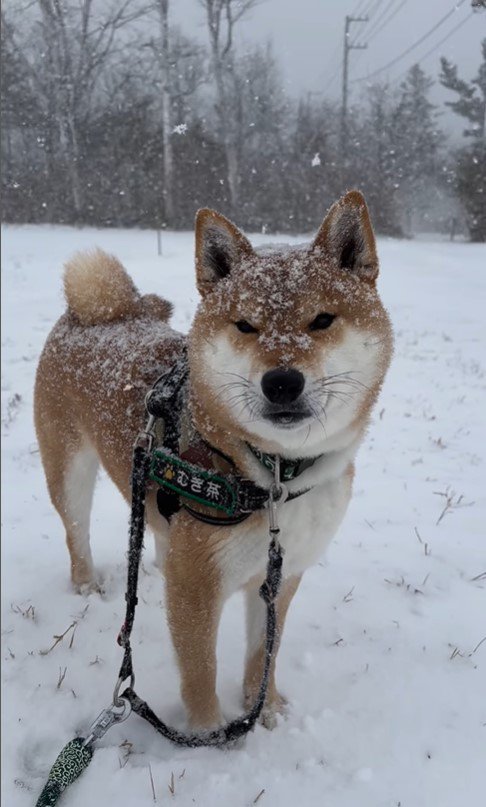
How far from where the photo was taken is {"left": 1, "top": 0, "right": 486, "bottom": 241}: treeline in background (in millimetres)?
2281

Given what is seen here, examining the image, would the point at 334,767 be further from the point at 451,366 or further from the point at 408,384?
the point at 408,384

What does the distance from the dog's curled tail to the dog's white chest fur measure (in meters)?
1.28

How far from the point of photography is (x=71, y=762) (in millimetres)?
1565

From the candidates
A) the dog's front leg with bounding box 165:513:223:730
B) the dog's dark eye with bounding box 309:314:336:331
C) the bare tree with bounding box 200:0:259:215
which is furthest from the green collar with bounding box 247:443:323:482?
the bare tree with bounding box 200:0:259:215

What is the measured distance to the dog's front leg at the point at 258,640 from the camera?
1949mm

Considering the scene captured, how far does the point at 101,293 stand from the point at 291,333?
132 centimetres

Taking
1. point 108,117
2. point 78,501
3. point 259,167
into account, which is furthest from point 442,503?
point 108,117

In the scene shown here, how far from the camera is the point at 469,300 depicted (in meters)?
2.93

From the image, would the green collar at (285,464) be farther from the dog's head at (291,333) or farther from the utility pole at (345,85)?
the utility pole at (345,85)

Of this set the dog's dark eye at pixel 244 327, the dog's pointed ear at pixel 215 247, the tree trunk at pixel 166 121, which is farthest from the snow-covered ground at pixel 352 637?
the tree trunk at pixel 166 121

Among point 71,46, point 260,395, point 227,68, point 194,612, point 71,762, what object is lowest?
point 71,762

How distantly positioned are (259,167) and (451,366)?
3.07 metres

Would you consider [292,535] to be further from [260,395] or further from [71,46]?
[71,46]

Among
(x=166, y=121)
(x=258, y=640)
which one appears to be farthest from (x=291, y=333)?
(x=166, y=121)
